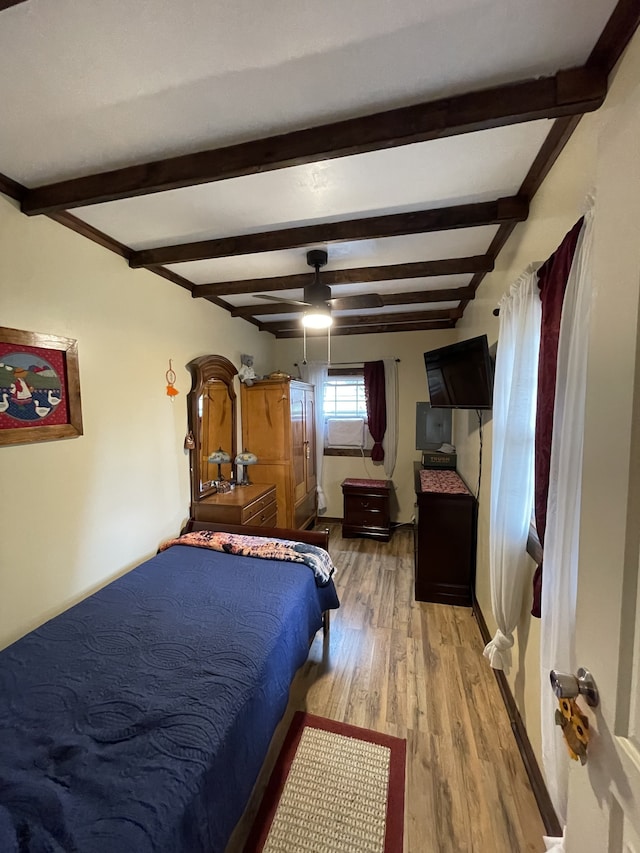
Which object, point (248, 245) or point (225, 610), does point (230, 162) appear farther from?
point (225, 610)

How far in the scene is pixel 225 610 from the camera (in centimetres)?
163

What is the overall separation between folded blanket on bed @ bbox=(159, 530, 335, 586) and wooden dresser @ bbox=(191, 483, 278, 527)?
0.26 meters

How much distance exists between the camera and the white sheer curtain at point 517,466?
1.50m

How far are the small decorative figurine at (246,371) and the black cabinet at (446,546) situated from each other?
79.5 inches

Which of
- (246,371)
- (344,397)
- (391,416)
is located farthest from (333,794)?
(344,397)

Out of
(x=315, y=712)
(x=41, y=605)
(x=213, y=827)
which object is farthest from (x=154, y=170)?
(x=315, y=712)

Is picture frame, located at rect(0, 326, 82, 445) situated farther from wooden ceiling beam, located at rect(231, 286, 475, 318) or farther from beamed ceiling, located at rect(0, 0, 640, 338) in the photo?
wooden ceiling beam, located at rect(231, 286, 475, 318)

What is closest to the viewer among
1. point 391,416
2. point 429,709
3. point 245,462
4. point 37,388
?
point 37,388

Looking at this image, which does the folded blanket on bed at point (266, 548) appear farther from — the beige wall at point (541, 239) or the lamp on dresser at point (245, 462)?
the beige wall at point (541, 239)

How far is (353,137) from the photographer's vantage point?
3.78 feet

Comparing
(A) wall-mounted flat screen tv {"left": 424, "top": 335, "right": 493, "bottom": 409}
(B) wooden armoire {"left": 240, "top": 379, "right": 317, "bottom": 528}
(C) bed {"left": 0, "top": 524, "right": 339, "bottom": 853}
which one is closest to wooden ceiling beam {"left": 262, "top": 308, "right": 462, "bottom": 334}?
(B) wooden armoire {"left": 240, "top": 379, "right": 317, "bottom": 528}

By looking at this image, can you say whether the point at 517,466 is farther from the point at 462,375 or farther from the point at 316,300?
the point at 316,300

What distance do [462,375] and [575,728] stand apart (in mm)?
2090

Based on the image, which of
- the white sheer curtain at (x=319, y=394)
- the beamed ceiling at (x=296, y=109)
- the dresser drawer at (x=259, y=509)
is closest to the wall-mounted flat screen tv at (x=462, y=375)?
the beamed ceiling at (x=296, y=109)
